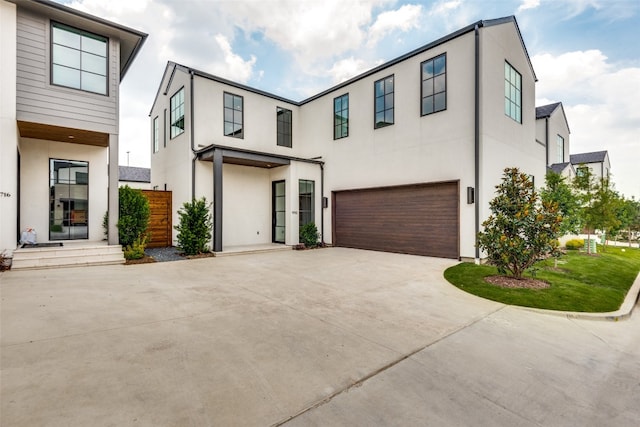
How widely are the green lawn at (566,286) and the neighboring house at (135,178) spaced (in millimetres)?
24324

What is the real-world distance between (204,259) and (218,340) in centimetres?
600

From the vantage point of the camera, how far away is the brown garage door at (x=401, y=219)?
8781 millimetres

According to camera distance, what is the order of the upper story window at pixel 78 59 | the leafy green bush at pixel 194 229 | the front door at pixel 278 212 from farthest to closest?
the front door at pixel 278 212 → the leafy green bush at pixel 194 229 → the upper story window at pixel 78 59

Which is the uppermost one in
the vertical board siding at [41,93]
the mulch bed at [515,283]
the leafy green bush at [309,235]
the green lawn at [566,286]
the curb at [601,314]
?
the vertical board siding at [41,93]

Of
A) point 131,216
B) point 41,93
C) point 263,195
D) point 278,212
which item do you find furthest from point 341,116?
point 41,93

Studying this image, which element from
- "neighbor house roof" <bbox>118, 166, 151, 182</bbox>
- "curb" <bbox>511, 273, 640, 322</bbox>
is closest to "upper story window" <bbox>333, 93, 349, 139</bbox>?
"curb" <bbox>511, 273, 640, 322</bbox>

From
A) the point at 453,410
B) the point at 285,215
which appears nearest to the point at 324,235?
the point at 285,215

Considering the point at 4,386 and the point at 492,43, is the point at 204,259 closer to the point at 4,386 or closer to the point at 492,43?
the point at 4,386

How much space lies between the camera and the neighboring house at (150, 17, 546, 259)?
8.46 metres

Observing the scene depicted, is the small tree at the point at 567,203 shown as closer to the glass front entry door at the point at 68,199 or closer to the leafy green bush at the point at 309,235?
the leafy green bush at the point at 309,235

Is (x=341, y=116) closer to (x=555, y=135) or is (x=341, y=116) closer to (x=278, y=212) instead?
(x=278, y=212)

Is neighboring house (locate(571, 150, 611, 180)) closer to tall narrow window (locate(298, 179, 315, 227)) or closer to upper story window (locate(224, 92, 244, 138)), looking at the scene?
tall narrow window (locate(298, 179, 315, 227))

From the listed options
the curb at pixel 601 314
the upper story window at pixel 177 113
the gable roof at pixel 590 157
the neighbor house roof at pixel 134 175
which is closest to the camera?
the curb at pixel 601 314

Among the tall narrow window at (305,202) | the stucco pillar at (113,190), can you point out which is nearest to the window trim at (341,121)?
the tall narrow window at (305,202)
